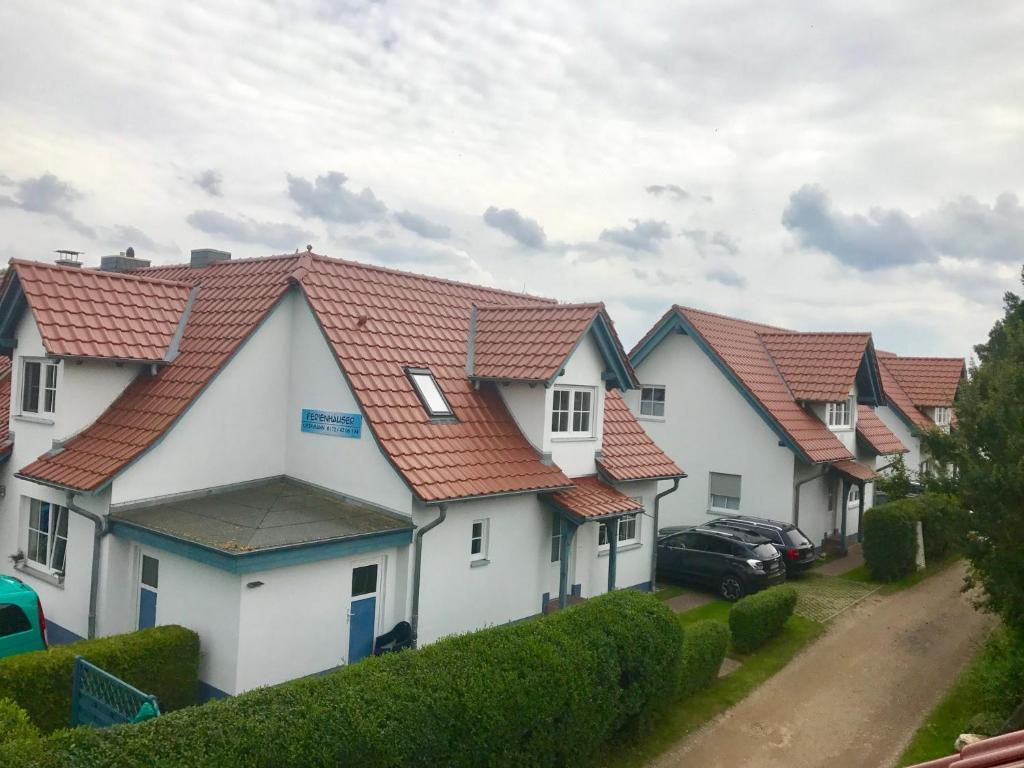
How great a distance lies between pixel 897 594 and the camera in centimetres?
2192

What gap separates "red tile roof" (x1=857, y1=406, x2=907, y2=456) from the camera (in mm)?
29509

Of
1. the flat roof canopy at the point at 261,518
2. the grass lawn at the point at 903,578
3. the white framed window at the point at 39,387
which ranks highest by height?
the white framed window at the point at 39,387

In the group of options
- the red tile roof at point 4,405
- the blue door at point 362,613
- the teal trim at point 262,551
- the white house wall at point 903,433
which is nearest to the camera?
the teal trim at point 262,551

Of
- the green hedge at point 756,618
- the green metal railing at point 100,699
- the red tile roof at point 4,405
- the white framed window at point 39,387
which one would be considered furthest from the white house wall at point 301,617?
the red tile roof at point 4,405

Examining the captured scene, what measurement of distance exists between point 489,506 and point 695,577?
8.09 metres

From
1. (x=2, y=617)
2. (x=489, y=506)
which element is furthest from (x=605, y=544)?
(x=2, y=617)

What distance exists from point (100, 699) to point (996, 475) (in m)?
13.5

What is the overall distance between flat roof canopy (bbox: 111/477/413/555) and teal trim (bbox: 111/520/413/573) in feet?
0.21

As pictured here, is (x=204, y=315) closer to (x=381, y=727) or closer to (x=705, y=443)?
(x=381, y=727)

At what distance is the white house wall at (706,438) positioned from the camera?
25656mm

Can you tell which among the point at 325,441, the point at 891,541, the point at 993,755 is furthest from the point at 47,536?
the point at 891,541

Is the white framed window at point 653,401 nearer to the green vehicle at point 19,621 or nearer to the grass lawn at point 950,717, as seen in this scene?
the grass lawn at point 950,717

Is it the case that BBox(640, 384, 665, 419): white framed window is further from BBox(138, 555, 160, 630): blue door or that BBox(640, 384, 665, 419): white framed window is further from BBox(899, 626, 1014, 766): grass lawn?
BBox(138, 555, 160, 630): blue door

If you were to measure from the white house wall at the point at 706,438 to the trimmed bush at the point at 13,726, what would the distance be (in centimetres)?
2095
